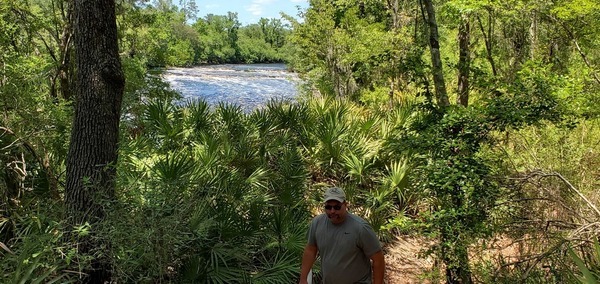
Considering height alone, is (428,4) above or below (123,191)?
above

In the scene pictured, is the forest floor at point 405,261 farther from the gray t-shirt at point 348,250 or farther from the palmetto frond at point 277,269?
the gray t-shirt at point 348,250

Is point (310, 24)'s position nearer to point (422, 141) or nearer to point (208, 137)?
point (208, 137)

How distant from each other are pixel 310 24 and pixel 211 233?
15541 millimetres

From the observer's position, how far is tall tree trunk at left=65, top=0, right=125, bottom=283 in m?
4.32

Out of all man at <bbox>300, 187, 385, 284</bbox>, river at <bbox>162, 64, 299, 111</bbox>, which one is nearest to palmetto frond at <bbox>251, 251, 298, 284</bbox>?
man at <bbox>300, 187, 385, 284</bbox>

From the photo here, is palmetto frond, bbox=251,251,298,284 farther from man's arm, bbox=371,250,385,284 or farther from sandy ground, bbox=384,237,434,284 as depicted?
sandy ground, bbox=384,237,434,284

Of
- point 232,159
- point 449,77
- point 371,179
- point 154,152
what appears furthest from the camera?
point 449,77

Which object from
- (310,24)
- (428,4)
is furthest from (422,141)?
(310,24)

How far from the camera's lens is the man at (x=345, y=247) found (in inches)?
123

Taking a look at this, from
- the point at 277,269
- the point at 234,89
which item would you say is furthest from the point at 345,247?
the point at 234,89

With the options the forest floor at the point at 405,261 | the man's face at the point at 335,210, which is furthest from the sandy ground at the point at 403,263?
the man's face at the point at 335,210

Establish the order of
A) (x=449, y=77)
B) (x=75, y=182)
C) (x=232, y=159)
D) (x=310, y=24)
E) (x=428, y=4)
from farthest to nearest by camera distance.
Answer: (x=310, y=24) → (x=449, y=77) → (x=232, y=159) → (x=428, y=4) → (x=75, y=182)

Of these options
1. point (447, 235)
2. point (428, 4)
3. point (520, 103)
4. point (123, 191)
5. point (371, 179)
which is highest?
point (428, 4)

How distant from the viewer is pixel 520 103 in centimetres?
472
